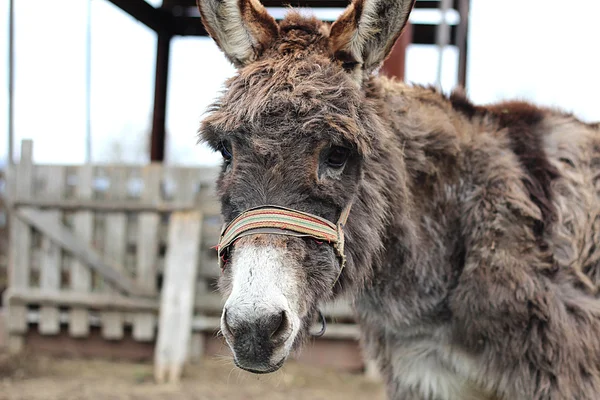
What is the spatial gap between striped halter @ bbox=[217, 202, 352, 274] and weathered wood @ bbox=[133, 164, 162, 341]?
12.6ft

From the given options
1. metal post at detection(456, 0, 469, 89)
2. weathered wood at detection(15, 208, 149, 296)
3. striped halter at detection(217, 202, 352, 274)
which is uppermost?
metal post at detection(456, 0, 469, 89)

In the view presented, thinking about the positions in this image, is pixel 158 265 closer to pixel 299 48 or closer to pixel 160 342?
pixel 160 342

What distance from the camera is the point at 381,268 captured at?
8.43ft

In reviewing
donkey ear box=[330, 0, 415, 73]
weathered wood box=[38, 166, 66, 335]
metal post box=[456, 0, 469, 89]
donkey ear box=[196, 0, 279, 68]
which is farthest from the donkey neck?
weathered wood box=[38, 166, 66, 335]

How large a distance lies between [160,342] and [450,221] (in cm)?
368

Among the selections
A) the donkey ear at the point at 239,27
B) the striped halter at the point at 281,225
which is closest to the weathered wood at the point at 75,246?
the donkey ear at the point at 239,27

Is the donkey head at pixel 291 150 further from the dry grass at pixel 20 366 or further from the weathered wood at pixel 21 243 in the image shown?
the weathered wood at pixel 21 243

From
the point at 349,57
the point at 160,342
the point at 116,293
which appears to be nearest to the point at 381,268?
the point at 349,57

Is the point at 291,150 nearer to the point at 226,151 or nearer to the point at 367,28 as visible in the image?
the point at 226,151

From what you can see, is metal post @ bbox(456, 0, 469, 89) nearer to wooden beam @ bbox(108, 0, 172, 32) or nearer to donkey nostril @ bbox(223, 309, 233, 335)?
wooden beam @ bbox(108, 0, 172, 32)

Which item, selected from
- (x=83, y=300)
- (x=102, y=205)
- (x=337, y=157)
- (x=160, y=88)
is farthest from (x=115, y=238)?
(x=337, y=157)

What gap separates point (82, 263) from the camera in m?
5.84

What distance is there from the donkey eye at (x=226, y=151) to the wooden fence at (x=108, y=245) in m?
3.32

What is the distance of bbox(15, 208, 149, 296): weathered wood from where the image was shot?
572cm
